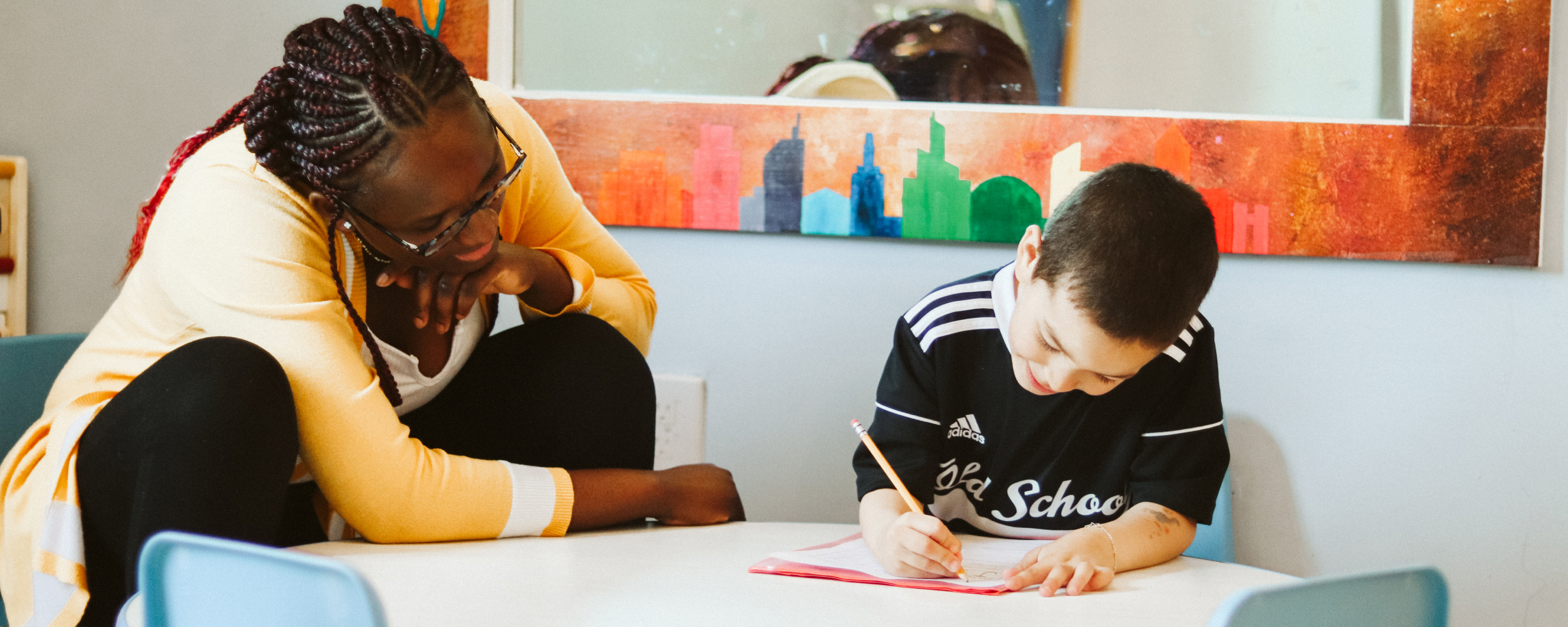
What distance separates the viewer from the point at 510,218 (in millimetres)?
1158

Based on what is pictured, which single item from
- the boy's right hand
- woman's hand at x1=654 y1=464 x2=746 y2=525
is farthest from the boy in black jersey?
woman's hand at x1=654 y1=464 x2=746 y2=525

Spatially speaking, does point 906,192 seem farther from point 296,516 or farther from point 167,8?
point 167,8

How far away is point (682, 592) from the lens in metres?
0.71

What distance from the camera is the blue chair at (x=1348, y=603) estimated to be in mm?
443

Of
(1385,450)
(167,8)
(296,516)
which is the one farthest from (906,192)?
(167,8)

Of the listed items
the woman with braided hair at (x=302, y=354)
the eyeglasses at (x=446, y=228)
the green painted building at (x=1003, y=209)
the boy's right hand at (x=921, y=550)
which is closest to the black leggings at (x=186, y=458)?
the woman with braided hair at (x=302, y=354)

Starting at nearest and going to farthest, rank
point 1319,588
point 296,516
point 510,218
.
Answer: point 1319,588
point 296,516
point 510,218

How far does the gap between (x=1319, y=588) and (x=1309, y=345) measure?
50.5 inches

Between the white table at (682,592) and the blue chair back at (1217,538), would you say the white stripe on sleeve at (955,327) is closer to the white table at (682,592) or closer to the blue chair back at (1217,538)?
the white table at (682,592)

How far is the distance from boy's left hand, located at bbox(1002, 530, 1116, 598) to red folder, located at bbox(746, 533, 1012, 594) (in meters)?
0.02

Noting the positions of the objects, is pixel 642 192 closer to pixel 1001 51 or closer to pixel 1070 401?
pixel 1001 51

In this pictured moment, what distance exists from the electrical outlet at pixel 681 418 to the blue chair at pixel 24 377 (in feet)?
2.86

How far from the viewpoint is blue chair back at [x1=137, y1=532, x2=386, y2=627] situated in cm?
46

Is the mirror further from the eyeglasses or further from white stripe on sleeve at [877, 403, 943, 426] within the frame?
the eyeglasses
